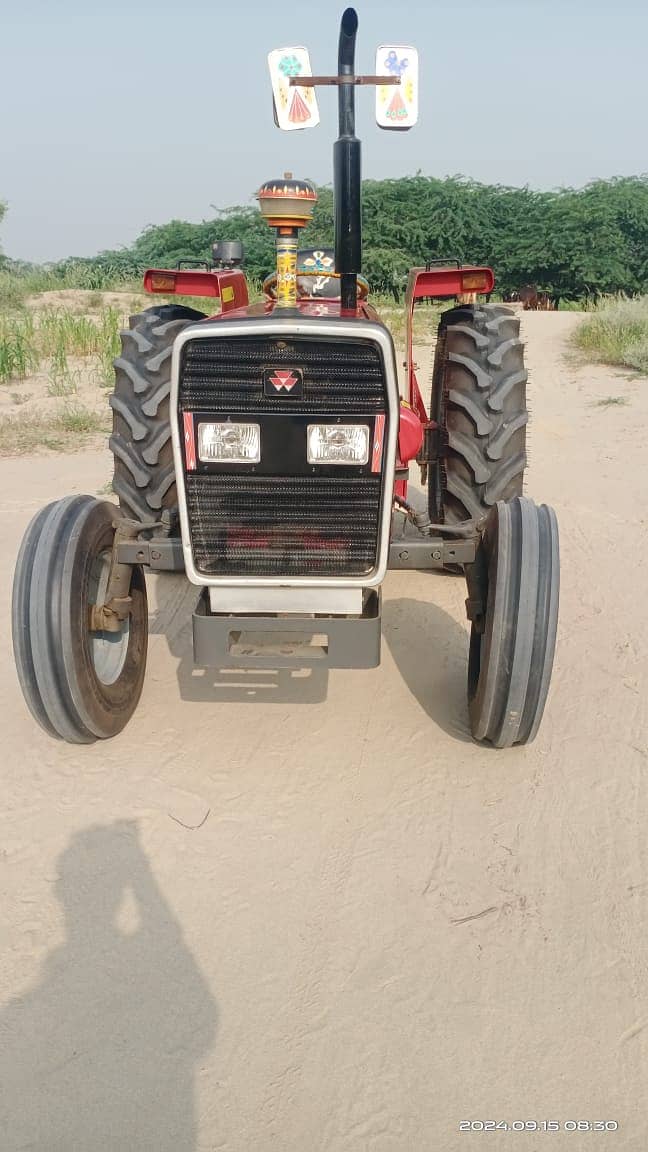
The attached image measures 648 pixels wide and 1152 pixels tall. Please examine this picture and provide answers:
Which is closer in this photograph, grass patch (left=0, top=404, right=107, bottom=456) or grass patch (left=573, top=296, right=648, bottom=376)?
grass patch (left=0, top=404, right=107, bottom=456)

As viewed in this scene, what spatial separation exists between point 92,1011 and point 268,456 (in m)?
1.63

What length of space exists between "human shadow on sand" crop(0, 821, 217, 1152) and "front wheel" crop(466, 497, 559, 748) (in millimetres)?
1262

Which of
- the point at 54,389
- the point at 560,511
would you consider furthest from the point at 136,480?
the point at 54,389

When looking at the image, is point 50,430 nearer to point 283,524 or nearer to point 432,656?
point 432,656

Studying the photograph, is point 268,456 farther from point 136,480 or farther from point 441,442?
point 441,442

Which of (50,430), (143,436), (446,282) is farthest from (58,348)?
(143,436)

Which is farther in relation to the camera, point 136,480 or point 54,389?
point 54,389

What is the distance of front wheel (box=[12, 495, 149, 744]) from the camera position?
305cm

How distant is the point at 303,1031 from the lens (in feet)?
7.23

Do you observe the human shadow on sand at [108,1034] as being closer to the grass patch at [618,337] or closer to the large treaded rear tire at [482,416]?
the large treaded rear tire at [482,416]

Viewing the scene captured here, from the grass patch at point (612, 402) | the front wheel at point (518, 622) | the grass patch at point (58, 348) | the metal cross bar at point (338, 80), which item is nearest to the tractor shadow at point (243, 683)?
the front wheel at point (518, 622)

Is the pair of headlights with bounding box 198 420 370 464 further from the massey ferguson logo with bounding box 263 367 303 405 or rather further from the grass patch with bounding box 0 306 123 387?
the grass patch with bounding box 0 306 123 387

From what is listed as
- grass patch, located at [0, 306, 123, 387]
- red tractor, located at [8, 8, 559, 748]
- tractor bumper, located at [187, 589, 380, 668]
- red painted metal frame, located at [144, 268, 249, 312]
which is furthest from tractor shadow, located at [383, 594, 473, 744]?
grass patch, located at [0, 306, 123, 387]

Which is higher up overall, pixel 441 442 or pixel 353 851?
pixel 441 442
